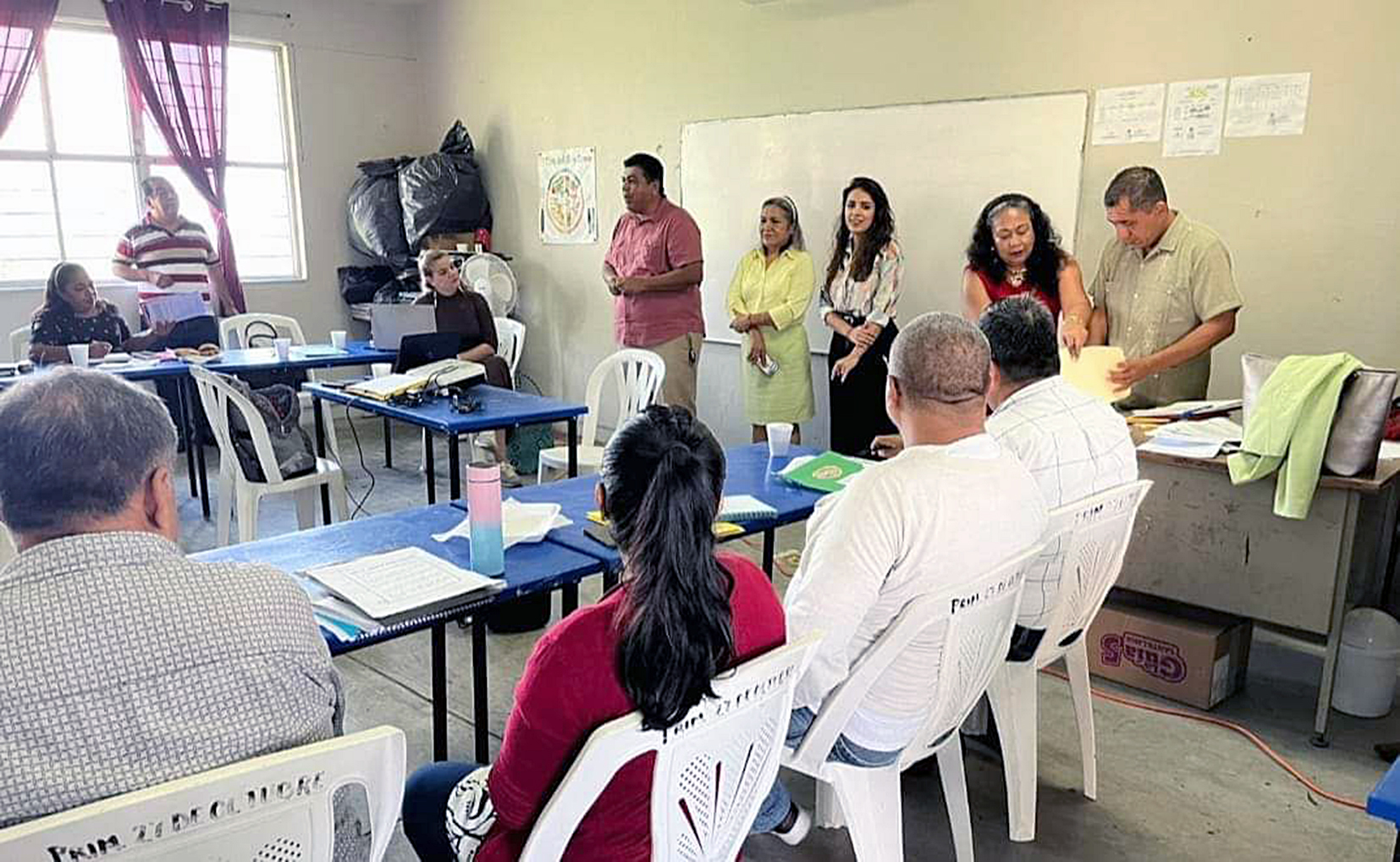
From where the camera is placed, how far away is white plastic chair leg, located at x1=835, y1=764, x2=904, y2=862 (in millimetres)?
1698

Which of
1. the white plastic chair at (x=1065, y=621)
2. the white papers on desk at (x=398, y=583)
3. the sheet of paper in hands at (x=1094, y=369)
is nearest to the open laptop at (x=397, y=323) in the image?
the white papers on desk at (x=398, y=583)

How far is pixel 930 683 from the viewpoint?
1.63 meters

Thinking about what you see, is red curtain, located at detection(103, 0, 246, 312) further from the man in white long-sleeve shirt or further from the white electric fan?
the man in white long-sleeve shirt

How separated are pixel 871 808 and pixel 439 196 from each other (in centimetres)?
563

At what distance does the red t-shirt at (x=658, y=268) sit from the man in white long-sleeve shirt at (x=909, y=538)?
2.94 meters

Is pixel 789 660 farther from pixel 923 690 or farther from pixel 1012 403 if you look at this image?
pixel 1012 403

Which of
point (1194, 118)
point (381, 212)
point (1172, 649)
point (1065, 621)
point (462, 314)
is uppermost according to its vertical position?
point (1194, 118)

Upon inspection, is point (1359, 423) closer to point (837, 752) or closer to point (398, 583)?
point (837, 752)

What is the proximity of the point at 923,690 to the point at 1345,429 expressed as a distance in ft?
5.15

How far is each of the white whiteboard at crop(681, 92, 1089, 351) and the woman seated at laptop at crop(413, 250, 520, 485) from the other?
1436 millimetres

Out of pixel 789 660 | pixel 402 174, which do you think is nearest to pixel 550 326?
pixel 402 174

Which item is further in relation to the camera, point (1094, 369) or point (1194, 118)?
point (1194, 118)

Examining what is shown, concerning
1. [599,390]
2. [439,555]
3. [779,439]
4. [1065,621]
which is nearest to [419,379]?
[599,390]

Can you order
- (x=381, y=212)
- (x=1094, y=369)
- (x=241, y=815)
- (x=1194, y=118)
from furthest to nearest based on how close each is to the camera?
1. (x=381, y=212)
2. (x=1194, y=118)
3. (x=1094, y=369)
4. (x=241, y=815)
